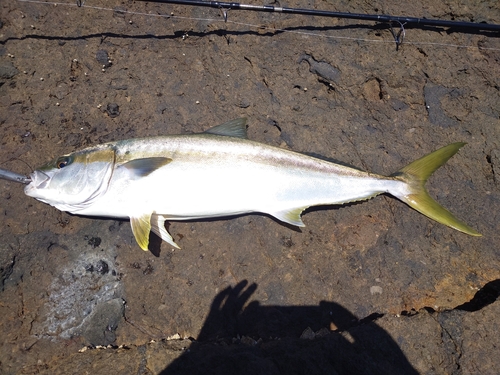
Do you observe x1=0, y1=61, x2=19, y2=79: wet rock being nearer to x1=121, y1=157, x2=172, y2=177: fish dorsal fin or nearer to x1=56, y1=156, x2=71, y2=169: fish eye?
x1=56, y1=156, x2=71, y2=169: fish eye

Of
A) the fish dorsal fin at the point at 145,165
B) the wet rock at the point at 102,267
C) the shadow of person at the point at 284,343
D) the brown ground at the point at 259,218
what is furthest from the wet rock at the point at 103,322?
the fish dorsal fin at the point at 145,165

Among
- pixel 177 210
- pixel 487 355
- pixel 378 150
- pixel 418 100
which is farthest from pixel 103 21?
pixel 487 355

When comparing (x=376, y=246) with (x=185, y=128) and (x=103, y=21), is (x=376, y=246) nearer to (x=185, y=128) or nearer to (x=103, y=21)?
(x=185, y=128)

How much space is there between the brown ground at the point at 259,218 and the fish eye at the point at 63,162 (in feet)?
1.22

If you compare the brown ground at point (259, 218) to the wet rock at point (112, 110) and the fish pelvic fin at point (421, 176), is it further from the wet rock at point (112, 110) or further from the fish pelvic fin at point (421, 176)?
the fish pelvic fin at point (421, 176)

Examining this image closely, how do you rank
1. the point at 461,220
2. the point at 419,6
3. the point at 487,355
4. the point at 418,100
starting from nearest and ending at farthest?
the point at 487,355 < the point at 461,220 < the point at 418,100 < the point at 419,6

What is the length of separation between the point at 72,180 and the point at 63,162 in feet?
0.61

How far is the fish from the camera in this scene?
9.94 ft

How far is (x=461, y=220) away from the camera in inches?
130

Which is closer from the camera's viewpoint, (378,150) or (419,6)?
(378,150)

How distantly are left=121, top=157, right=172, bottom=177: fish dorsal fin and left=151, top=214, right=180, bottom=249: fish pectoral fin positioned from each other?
0.40 metres

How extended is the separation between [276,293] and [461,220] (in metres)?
1.89

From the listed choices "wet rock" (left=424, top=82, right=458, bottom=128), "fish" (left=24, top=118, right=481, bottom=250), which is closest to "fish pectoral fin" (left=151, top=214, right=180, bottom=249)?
"fish" (left=24, top=118, right=481, bottom=250)

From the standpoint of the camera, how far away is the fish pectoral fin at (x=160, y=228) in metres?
3.06
